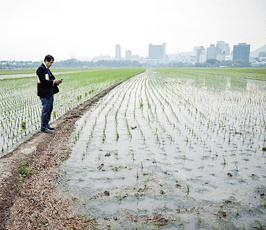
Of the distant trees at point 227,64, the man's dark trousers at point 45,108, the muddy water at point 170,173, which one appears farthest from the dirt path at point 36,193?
the distant trees at point 227,64

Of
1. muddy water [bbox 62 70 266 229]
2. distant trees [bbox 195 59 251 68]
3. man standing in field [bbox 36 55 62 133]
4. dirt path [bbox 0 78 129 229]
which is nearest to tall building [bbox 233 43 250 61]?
distant trees [bbox 195 59 251 68]


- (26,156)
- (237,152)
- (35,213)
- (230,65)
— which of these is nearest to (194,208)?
(35,213)

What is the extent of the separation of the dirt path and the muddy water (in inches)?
7.5

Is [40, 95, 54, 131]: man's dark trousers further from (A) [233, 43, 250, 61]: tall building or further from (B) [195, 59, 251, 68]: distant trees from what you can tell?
(A) [233, 43, 250, 61]: tall building

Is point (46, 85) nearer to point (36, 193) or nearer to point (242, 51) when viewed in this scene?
point (36, 193)

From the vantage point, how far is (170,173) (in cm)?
328

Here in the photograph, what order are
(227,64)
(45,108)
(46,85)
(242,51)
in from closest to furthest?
(46,85), (45,108), (227,64), (242,51)

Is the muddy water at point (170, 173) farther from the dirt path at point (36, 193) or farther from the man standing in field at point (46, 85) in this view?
the man standing in field at point (46, 85)

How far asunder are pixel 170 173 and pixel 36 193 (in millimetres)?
1892

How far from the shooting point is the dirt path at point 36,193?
7.30 ft

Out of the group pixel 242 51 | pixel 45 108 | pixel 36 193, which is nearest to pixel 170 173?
pixel 36 193

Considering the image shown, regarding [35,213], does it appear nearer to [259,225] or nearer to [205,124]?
[259,225]

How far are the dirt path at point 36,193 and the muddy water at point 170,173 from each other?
19 centimetres

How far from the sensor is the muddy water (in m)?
2.37
